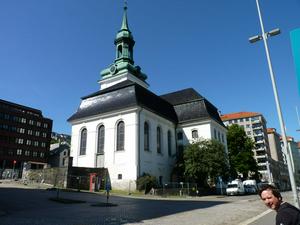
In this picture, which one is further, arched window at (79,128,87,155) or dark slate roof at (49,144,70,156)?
dark slate roof at (49,144,70,156)

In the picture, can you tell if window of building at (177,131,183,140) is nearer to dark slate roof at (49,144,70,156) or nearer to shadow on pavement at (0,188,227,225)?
shadow on pavement at (0,188,227,225)

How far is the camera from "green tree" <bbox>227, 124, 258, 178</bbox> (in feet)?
183

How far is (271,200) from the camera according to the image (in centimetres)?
342

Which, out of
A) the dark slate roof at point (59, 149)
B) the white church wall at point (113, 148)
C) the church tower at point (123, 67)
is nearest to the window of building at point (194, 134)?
the white church wall at point (113, 148)

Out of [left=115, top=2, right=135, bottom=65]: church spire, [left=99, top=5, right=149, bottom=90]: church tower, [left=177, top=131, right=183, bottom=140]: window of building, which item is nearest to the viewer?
[left=177, top=131, right=183, bottom=140]: window of building

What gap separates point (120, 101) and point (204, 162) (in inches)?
522

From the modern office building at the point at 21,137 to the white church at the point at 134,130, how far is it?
150 feet

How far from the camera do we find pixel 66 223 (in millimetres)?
9898

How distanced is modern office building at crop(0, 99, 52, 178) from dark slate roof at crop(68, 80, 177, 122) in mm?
44502

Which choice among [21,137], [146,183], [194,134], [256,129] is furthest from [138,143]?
[256,129]

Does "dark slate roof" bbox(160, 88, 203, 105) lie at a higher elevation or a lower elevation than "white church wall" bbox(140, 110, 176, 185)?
higher

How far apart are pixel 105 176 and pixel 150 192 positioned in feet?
23.0

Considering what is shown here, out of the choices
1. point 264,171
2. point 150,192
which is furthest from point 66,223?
point 264,171

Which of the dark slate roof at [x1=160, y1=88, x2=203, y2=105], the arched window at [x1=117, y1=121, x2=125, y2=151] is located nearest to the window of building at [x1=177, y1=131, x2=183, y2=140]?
the dark slate roof at [x1=160, y1=88, x2=203, y2=105]
